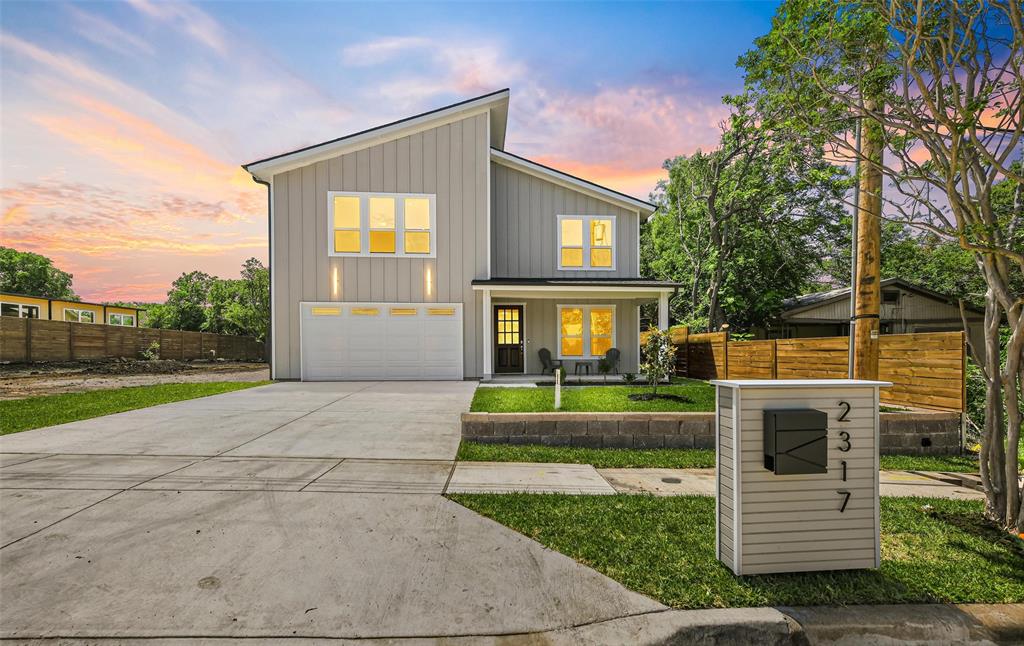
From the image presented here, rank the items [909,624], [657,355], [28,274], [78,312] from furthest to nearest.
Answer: [28,274] → [78,312] → [657,355] → [909,624]

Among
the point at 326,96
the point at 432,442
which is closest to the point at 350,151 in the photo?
the point at 326,96

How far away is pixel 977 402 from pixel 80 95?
20981 millimetres

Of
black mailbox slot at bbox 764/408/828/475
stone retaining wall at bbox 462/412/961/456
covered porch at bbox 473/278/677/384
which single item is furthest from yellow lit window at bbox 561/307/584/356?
black mailbox slot at bbox 764/408/828/475

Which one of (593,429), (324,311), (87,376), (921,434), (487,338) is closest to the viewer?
(593,429)

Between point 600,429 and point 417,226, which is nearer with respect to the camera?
point 600,429

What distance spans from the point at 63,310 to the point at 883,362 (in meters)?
41.5

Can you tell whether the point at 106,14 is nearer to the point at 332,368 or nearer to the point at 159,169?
the point at 159,169

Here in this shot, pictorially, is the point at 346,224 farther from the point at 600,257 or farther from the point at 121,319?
the point at 121,319

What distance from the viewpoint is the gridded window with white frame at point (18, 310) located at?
946 inches

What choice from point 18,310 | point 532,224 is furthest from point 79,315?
point 532,224

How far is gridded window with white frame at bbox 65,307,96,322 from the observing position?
2901cm

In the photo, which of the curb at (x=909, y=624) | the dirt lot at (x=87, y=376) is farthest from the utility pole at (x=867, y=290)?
the dirt lot at (x=87, y=376)

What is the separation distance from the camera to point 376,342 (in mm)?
13477

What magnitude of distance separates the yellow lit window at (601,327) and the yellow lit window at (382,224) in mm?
6912
